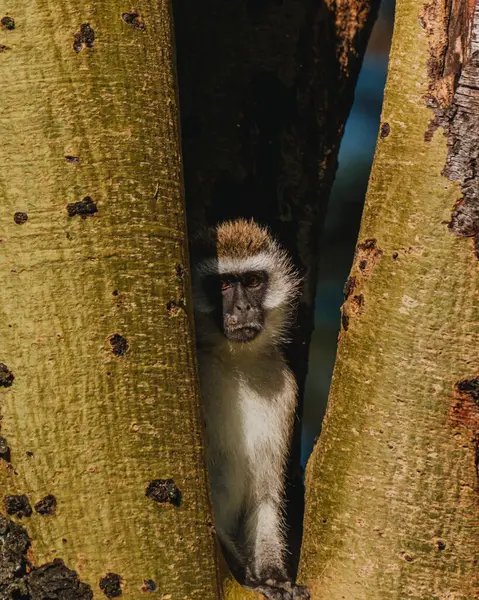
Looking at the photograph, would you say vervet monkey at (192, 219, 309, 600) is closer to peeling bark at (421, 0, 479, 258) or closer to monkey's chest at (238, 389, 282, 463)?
monkey's chest at (238, 389, 282, 463)

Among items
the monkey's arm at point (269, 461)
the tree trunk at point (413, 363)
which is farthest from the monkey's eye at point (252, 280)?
the tree trunk at point (413, 363)

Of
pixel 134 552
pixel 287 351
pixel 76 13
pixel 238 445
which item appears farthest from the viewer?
pixel 287 351

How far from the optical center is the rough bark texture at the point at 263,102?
12.8 feet

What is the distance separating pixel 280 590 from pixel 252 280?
1833 millimetres

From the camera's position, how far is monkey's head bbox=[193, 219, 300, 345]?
3.98m

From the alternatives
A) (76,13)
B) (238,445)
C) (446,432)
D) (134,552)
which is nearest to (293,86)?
(238,445)

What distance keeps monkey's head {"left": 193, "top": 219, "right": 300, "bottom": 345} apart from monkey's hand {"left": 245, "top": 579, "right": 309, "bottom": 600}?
1164 millimetres

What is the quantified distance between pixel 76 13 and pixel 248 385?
2282mm

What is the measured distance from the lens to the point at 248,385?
402cm

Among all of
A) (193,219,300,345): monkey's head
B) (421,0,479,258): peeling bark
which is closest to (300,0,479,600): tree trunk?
(421,0,479,258): peeling bark

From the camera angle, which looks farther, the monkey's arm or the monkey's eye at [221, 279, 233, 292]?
the monkey's eye at [221, 279, 233, 292]

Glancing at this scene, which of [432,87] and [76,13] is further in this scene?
[432,87]

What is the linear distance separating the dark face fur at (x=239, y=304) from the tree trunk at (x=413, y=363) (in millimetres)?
1658

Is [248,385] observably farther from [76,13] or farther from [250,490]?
[76,13]
